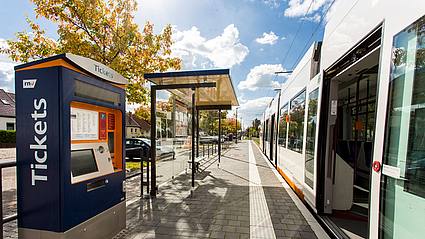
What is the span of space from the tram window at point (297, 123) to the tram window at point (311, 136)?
48cm

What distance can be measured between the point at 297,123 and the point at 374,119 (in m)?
3.26

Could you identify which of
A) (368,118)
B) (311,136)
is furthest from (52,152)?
(368,118)

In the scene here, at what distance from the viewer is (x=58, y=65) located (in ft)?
7.39

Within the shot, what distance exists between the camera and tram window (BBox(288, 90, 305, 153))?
4.76m

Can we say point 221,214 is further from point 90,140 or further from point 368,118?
point 368,118

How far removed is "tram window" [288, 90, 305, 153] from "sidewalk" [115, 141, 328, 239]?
1.31m

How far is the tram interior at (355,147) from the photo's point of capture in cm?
Answer: 345

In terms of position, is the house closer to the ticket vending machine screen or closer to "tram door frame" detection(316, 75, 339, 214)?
the ticket vending machine screen

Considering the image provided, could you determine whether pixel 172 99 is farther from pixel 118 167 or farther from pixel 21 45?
pixel 21 45

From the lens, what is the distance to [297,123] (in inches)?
206

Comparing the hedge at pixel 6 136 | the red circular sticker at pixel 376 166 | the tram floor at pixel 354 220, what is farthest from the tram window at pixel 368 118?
the hedge at pixel 6 136

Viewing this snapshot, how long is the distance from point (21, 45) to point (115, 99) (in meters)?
5.65

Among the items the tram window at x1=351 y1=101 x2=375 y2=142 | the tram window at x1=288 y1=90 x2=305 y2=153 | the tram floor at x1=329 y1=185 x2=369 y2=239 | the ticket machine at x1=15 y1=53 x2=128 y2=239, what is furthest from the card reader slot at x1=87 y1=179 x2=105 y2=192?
the tram window at x1=351 y1=101 x2=375 y2=142

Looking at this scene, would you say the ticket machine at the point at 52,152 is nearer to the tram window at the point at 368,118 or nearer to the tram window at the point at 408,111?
the tram window at the point at 408,111
